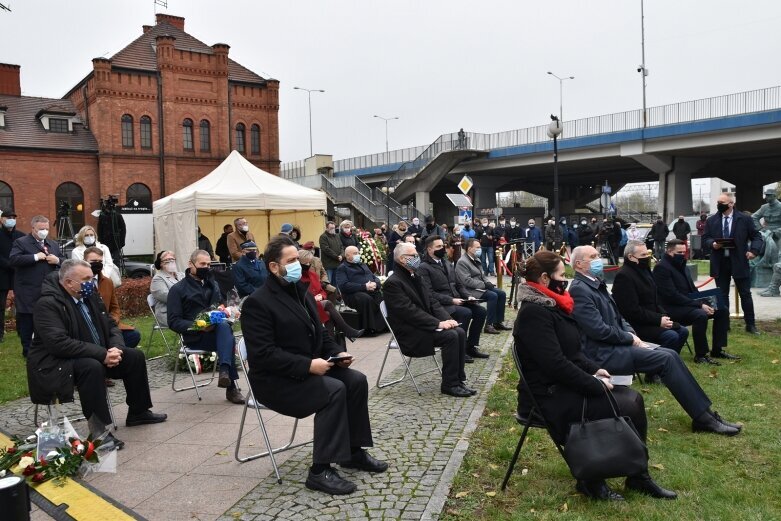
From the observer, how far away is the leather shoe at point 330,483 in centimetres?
423

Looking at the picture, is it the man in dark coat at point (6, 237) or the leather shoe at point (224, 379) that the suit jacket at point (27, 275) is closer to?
the man in dark coat at point (6, 237)

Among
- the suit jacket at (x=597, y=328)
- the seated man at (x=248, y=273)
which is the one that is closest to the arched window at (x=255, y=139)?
the seated man at (x=248, y=273)

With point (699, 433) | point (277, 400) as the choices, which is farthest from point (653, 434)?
point (277, 400)

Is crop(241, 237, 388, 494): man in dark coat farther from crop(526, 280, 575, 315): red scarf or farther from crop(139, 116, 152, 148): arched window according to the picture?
crop(139, 116, 152, 148): arched window

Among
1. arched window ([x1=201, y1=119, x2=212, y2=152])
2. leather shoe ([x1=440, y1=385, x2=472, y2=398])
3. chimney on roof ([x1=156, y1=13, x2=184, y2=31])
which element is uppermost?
chimney on roof ([x1=156, y1=13, x2=184, y2=31])

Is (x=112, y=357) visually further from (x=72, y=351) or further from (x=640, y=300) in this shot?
(x=640, y=300)

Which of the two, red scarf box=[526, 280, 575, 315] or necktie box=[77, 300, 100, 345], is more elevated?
red scarf box=[526, 280, 575, 315]

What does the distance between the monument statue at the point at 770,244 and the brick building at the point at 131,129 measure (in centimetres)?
3207

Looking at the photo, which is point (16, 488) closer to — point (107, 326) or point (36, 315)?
point (36, 315)

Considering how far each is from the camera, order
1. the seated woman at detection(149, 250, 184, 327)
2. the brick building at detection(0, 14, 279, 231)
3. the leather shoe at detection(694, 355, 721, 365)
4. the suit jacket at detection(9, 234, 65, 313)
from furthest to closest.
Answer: the brick building at detection(0, 14, 279, 231) < the suit jacket at detection(9, 234, 65, 313) < the leather shoe at detection(694, 355, 721, 365) < the seated woman at detection(149, 250, 184, 327)

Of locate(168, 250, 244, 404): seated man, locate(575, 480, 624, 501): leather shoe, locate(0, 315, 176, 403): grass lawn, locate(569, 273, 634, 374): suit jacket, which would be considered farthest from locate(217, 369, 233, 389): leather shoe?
locate(575, 480, 624, 501): leather shoe

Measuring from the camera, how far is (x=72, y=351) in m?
5.17

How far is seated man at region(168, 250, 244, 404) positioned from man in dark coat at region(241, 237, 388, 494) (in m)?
2.19

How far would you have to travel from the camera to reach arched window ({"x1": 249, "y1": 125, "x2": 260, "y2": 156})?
41.6 m
